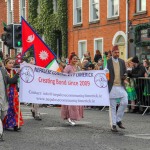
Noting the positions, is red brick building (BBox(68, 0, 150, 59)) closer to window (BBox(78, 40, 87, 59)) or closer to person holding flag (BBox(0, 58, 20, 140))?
window (BBox(78, 40, 87, 59))

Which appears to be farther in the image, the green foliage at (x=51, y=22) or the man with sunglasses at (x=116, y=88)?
the green foliage at (x=51, y=22)

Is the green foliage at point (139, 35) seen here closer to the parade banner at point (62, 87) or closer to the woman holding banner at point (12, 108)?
the parade banner at point (62, 87)

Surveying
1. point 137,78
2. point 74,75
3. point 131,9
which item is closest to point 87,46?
point 131,9

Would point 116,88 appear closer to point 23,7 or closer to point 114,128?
point 114,128

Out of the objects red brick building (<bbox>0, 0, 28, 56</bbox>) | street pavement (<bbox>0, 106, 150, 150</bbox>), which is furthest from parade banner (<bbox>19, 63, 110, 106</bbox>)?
red brick building (<bbox>0, 0, 28, 56</bbox>)

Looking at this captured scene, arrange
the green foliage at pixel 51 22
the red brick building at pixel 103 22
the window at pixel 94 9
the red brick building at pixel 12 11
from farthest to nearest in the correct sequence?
1. the red brick building at pixel 12 11
2. the green foliage at pixel 51 22
3. the window at pixel 94 9
4. the red brick building at pixel 103 22

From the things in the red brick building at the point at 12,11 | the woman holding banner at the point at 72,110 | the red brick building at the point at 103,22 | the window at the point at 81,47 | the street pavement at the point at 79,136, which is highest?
the red brick building at the point at 12,11

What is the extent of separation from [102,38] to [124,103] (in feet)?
61.2

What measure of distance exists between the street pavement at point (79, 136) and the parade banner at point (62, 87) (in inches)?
27.4

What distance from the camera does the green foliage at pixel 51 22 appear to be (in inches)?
1361

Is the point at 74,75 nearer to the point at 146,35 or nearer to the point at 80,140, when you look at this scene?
the point at 80,140

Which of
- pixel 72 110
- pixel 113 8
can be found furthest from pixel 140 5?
pixel 72 110

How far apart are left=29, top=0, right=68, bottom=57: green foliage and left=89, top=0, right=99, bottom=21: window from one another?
2.60m

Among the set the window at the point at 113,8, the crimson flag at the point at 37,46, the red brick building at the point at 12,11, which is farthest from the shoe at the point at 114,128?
the red brick building at the point at 12,11
